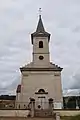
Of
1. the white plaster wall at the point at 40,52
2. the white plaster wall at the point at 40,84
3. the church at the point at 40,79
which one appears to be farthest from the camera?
the white plaster wall at the point at 40,52

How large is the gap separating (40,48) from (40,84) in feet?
23.2

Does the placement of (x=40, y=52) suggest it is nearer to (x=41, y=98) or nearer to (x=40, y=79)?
(x=40, y=79)

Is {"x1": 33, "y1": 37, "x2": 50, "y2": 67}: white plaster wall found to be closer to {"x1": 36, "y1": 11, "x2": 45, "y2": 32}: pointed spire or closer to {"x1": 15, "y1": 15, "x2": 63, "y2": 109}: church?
{"x1": 15, "y1": 15, "x2": 63, "y2": 109}: church

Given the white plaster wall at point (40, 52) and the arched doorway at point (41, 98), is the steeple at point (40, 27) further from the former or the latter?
the arched doorway at point (41, 98)

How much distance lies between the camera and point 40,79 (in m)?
43.0

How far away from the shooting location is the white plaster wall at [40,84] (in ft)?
138

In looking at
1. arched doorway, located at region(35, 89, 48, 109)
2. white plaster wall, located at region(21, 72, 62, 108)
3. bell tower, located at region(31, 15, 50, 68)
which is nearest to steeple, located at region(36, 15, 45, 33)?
bell tower, located at region(31, 15, 50, 68)

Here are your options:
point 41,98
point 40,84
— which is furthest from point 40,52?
point 41,98

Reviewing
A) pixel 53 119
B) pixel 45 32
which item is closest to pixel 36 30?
pixel 45 32

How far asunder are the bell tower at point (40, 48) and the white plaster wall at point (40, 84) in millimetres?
2220

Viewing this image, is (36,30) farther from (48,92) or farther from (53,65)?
(48,92)

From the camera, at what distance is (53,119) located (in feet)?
91.1

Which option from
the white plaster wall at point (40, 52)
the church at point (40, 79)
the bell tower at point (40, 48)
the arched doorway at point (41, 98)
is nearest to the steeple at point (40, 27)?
the bell tower at point (40, 48)

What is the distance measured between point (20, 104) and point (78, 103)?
9546mm
